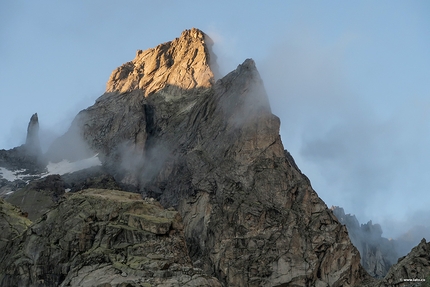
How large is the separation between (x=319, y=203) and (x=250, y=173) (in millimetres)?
17106

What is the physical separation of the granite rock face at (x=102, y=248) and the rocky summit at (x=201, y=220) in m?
0.17

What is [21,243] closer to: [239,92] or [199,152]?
[199,152]

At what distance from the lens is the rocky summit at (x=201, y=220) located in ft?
326

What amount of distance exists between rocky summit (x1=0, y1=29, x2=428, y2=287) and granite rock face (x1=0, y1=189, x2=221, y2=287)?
0.56ft

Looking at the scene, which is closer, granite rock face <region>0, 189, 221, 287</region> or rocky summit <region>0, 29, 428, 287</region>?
granite rock face <region>0, 189, 221, 287</region>

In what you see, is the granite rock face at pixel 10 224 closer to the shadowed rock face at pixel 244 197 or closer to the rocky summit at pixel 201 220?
the rocky summit at pixel 201 220

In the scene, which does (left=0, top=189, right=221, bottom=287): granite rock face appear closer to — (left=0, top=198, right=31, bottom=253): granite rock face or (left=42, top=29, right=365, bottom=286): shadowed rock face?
(left=0, top=198, right=31, bottom=253): granite rock face

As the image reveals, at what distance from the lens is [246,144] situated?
563ft

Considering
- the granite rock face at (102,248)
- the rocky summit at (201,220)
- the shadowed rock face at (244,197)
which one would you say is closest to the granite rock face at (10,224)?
the rocky summit at (201,220)

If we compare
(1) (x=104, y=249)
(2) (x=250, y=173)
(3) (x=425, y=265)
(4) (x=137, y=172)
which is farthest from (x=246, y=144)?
(1) (x=104, y=249)

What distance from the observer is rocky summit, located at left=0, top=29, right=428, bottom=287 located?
326 feet

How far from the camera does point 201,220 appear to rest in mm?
159750

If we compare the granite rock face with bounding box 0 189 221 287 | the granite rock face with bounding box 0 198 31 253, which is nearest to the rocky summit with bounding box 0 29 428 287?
the granite rock face with bounding box 0 189 221 287

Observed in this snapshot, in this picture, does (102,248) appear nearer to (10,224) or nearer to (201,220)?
(10,224)
